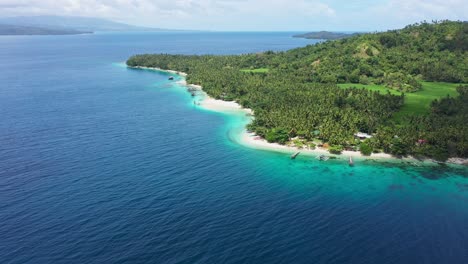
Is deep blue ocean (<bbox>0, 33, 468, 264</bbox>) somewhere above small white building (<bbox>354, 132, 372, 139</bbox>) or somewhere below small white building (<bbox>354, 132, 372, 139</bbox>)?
below

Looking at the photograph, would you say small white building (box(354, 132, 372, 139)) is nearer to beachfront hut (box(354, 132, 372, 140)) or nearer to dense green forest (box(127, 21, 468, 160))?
beachfront hut (box(354, 132, 372, 140))

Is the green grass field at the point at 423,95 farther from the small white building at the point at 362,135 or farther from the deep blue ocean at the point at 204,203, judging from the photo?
the deep blue ocean at the point at 204,203

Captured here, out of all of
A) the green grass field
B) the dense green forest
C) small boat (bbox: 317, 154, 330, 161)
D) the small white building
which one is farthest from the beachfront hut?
the green grass field

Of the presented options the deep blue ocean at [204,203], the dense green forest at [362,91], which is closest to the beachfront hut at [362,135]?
the dense green forest at [362,91]

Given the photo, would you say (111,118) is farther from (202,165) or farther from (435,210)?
(435,210)

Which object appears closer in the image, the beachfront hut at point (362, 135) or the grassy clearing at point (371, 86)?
the beachfront hut at point (362, 135)

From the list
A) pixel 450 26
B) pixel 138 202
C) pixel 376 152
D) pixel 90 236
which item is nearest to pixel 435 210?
pixel 376 152
